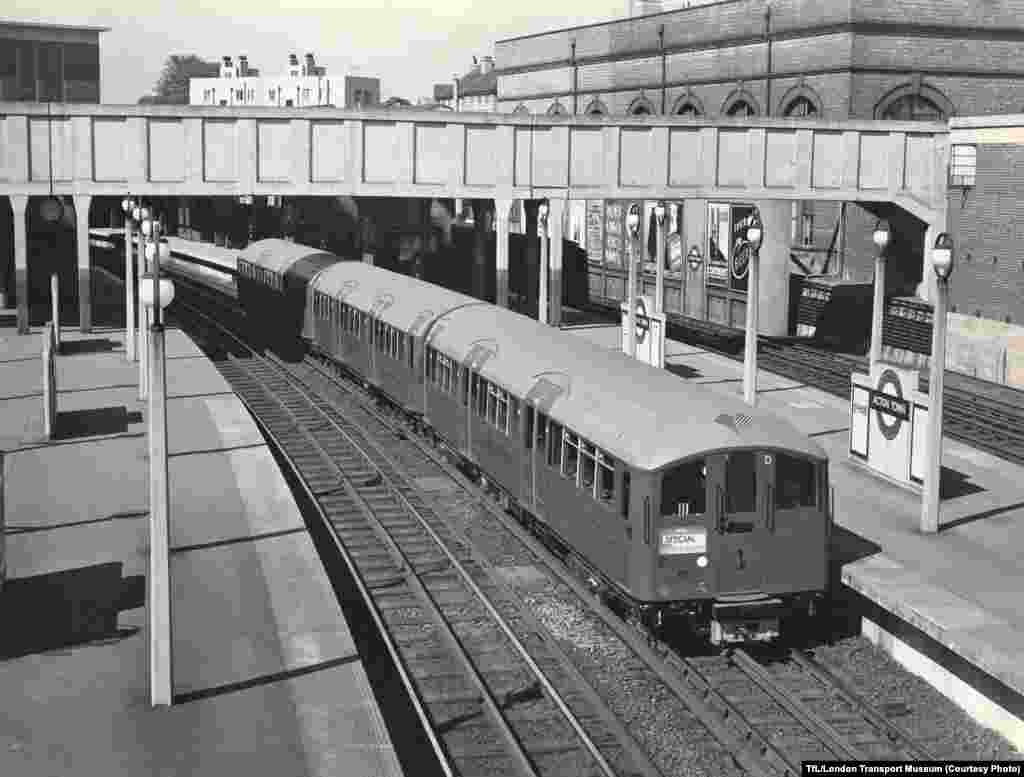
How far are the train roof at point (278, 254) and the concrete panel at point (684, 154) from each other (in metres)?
10.7

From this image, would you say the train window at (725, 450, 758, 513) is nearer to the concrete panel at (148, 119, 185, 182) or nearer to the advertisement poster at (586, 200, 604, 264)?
the concrete panel at (148, 119, 185, 182)

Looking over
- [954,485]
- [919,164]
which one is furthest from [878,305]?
[919,164]

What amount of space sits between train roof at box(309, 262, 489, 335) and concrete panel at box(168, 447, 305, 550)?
4.19m

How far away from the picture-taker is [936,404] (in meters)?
19.5

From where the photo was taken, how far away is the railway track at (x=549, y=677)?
43.0 feet

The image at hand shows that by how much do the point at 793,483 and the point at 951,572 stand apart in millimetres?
3848

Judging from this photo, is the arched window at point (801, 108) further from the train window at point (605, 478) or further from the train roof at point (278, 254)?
the train window at point (605, 478)

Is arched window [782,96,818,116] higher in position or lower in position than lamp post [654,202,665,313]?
higher

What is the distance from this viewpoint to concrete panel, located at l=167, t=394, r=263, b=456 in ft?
87.1

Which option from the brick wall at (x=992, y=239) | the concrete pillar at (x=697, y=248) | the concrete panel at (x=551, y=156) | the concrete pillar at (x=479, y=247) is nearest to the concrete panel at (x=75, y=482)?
the concrete panel at (x=551, y=156)

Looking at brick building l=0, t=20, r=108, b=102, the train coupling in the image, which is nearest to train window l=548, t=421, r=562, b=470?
the train coupling

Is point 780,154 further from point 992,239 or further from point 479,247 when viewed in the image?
point 479,247

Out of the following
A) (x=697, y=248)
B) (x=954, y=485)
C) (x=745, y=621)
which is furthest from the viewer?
(x=697, y=248)

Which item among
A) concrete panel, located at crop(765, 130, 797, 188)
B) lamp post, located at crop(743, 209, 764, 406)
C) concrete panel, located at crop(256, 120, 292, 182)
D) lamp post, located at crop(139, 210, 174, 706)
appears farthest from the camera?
concrete panel, located at crop(765, 130, 797, 188)
